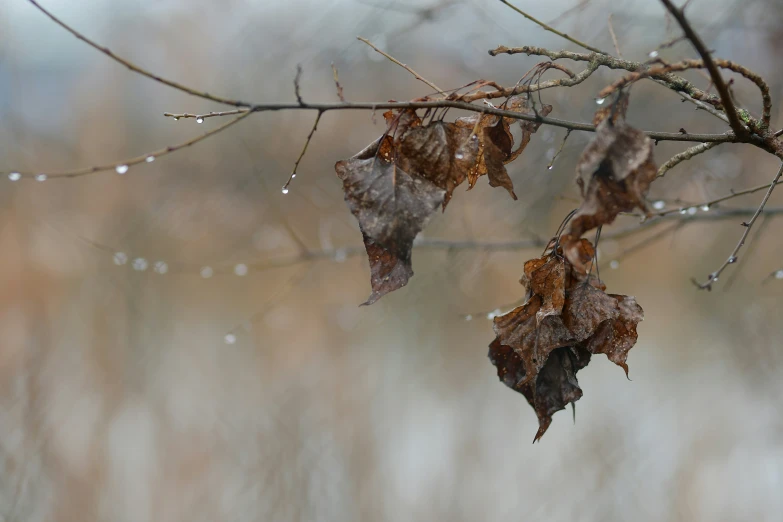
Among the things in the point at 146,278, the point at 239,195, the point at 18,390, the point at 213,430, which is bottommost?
the point at 213,430

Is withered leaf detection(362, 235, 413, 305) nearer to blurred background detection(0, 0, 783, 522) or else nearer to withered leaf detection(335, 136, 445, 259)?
withered leaf detection(335, 136, 445, 259)

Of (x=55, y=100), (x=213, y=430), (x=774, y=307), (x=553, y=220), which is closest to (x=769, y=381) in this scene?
(x=774, y=307)

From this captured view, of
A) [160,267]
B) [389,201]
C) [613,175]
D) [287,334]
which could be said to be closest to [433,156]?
[389,201]

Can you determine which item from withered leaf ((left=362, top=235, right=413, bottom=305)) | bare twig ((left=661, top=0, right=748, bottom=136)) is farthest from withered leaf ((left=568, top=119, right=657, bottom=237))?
withered leaf ((left=362, top=235, right=413, bottom=305))

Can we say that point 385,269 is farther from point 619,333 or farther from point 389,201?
point 619,333

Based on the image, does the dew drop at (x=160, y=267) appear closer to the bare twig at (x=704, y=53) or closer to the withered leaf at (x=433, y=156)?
the withered leaf at (x=433, y=156)

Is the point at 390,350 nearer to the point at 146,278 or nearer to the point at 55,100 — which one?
the point at 146,278
